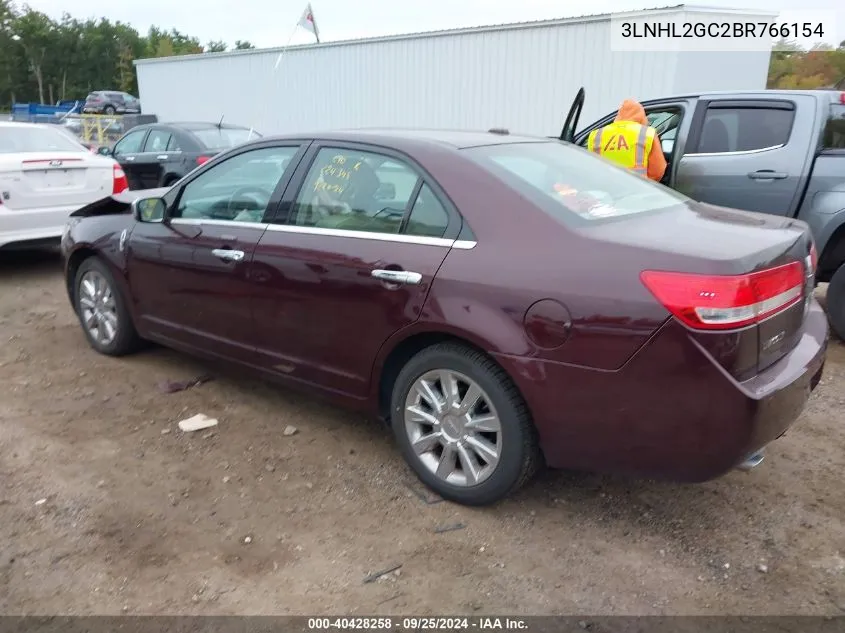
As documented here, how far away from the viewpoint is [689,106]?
5.67 metres

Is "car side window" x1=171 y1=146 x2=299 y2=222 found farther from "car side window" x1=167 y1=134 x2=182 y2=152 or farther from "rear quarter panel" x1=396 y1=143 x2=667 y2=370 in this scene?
"car side window" x1=167 y1=134 x2=182 y2=152

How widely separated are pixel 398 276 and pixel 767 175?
343 centimetres

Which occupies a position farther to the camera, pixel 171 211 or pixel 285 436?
pixel 171 211

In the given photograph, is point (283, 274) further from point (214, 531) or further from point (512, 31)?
point (512, 31)

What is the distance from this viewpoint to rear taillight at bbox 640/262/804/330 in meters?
2.42

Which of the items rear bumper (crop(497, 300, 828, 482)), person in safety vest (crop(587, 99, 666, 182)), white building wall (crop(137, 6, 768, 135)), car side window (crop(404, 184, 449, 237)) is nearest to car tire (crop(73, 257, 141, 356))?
car side window (crop(404, 184, 449, 237))

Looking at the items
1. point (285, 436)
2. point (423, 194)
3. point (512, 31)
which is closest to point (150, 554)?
point (285, 436)

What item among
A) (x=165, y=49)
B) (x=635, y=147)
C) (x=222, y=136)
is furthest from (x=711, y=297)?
(x=165, y=49)

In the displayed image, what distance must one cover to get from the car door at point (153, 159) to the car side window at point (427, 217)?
28.2ft

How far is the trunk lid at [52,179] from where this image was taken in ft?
22.2

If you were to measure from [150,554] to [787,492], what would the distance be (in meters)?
2.73

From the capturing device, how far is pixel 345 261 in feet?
10.8

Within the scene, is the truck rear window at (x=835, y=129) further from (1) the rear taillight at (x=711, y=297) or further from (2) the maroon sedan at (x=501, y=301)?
(1) the rear taillight at (x=711, y=297)

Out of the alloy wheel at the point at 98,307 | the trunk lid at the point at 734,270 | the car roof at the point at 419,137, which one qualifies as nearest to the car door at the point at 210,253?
the car roof at the point at 419,137
